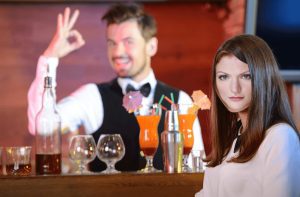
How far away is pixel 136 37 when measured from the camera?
3609 millimetres

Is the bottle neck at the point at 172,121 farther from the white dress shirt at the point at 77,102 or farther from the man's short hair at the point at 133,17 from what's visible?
the man's short hair at the point at 133,17

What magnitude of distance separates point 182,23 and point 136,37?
10.8 inches

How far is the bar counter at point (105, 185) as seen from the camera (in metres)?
2.41

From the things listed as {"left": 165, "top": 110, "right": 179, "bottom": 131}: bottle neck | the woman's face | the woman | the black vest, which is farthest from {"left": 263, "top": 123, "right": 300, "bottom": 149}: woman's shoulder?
the black vest

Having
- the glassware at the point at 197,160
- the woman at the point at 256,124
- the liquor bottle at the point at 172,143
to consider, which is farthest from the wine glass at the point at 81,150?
the woman at the point at 256,124

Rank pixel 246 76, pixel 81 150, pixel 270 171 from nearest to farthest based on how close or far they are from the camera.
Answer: pixel 270 171, pixel 246 76, pixel 81 150

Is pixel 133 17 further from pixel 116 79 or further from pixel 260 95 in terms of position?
pixel 260 95

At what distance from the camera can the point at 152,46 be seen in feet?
11.9

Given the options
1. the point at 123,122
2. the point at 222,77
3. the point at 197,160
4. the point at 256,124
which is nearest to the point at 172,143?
the point at 197,160

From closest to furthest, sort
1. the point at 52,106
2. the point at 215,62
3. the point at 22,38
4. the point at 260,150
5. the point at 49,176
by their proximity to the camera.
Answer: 1. the point at 260,150
2. the point at 215,62
3. the point at 49,176
4. the point at 52,106
5. the point at 22,38

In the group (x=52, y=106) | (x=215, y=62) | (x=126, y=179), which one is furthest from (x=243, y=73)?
(x=52, y=106)

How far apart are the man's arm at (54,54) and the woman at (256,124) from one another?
178 centimetres

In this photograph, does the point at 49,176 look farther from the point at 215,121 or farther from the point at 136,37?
the point at 136,37

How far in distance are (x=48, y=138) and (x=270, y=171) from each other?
1.16 meters
